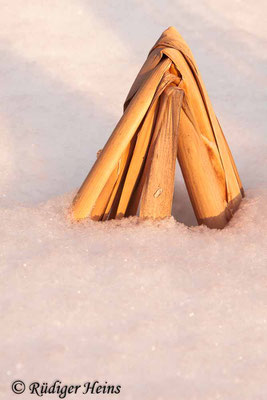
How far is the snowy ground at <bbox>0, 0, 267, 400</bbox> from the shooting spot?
2.68 feet

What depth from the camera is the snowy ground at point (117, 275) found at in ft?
2.68

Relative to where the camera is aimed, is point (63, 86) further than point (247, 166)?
Yes

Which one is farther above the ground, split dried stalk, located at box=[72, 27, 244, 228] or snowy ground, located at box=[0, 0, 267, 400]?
split dried stalk, located at box=[72, 27, 244, 228]

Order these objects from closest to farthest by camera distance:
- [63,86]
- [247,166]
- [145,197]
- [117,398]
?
[117,398]
[145,197]
[247,166]
[63,86]

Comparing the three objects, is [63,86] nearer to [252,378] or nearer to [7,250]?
[7,250]

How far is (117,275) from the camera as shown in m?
0.93

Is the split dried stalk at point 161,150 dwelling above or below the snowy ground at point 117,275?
above

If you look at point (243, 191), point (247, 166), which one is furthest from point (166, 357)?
point (247, 166)

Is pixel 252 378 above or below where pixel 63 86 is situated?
below

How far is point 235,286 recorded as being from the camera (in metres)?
0.92

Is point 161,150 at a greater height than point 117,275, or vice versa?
point 161,150

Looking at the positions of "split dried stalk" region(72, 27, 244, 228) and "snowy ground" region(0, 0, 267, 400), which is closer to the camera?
"snowy ground" region(0, 0, 267, 400)

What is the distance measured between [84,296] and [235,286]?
20 cm

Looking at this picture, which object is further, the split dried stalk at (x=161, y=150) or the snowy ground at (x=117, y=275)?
the split dried stalk at (x=161, y=150)
